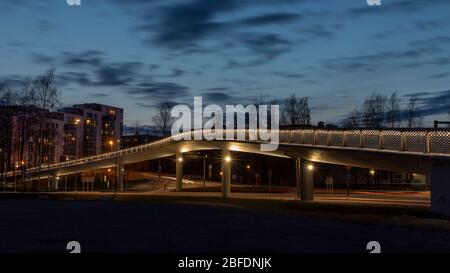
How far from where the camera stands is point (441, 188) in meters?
35.7

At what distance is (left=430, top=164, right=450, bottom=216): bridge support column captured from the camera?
35406 millimetres

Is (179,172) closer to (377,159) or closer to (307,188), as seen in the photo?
(307,188)

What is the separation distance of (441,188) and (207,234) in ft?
54.9

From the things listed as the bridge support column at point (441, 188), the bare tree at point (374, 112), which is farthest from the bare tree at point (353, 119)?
the bridge support column at point (441, 188)

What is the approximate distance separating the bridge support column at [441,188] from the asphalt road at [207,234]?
5.89 meters

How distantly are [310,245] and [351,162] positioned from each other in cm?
2837

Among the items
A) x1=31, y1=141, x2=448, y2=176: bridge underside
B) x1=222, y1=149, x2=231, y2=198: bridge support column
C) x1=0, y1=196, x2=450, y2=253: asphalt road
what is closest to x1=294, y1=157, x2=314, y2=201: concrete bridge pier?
x1=31, y1=141, x2=448, y2=176: bridge underside

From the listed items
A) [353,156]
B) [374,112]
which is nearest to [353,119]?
[374,112]

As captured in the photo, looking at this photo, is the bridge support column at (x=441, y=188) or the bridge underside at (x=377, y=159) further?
the bridge underside at (x=377, y=159)

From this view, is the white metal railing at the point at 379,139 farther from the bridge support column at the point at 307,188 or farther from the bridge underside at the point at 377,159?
the bridge support column at the point at 307,188

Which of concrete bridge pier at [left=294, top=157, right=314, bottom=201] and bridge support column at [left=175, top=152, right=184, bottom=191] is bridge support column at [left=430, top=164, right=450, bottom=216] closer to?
concrete bridge pier at [left=294, top=157, right=314, bottom=201]

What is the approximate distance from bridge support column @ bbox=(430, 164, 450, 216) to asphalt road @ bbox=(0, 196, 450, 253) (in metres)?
5.89

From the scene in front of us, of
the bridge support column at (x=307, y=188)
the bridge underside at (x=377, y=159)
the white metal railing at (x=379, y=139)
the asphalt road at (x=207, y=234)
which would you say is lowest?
the asphalt road at (x=207, y=234)

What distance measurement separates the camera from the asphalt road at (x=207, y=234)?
71.0 feet
